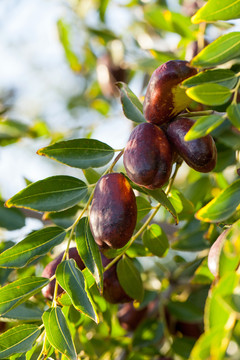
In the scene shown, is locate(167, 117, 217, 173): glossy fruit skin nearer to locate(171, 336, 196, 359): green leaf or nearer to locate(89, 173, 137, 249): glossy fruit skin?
locate(89, 173, 137, 249): glossy fruit skin

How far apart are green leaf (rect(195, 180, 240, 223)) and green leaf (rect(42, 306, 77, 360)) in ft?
1.26

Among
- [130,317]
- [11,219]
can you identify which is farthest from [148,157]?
[130,317]

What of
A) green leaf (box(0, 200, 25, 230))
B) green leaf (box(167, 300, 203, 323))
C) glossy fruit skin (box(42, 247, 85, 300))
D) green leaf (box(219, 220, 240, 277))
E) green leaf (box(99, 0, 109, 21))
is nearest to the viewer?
green leaf (box(219, 220, 240, 277))

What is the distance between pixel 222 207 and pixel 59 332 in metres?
0.44

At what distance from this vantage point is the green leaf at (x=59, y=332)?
952mm

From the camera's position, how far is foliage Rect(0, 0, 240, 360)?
35.3 inches

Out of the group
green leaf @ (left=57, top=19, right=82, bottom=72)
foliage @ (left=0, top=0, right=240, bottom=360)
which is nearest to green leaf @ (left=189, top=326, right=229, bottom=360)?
foliage @ (left=0, top=0, right=240, bottom=360)

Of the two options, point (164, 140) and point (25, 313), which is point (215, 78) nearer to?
point (164, 140)

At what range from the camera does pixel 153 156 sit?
0.96 meters

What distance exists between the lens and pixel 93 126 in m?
2.29

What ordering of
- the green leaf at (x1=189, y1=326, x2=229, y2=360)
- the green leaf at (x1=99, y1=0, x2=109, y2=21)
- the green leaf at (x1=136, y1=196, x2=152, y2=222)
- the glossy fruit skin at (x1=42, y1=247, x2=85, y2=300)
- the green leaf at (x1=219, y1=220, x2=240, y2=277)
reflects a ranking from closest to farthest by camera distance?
the green leaf at (x1=189, y1=326, x2=229, y2=360)
the green leaf at (x1=219, y1=220, x2=240, y2=277)
the glossy fruit skin at (x1=42, y1=247, x2=85, y2=300)
the green leaf at (x1=136, y1=196, x2=152, y2=222)
the green leaf at (x1=99, y1=0, x2=109, y2=21)

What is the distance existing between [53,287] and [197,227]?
1.92 feet

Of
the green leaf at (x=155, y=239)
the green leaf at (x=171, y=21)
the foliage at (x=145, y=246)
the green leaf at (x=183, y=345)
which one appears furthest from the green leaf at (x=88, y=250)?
the green leaf at (x=171, y=21)

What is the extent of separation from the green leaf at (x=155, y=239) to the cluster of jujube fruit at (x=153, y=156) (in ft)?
1.00
